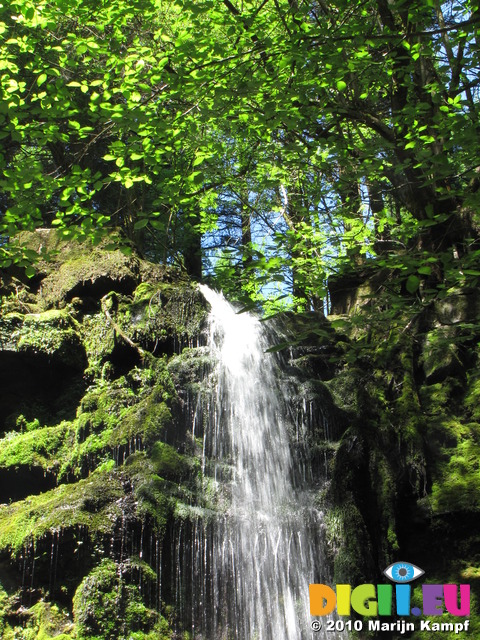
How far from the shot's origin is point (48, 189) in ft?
21.4

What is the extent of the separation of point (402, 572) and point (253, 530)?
1.61 metres

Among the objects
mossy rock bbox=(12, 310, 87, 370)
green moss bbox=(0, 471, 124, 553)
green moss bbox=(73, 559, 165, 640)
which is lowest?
green moss bbox=(73, 559, 165, 640)

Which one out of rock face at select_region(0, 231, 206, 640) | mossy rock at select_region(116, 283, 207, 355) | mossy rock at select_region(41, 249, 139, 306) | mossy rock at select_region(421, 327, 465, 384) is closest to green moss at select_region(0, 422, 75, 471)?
rock face at select_region(0, 231, 206, 640)

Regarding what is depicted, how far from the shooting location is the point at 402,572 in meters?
5.59

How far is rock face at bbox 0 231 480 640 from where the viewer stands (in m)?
5.55

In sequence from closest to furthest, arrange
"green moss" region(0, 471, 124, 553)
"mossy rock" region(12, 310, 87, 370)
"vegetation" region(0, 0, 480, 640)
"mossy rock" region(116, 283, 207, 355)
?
"vegetation" region(0, 0, 480, 640) → "green moss" region(0, 471, 124, 553) → "mossy rock" region(12, 310, 87, 370) → "mossy rock" region(116, 283, 207, 355)

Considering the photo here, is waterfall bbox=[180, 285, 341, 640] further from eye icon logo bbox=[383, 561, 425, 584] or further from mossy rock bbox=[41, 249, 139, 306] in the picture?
mossy rock bbox=[41, 249, 139, 306]

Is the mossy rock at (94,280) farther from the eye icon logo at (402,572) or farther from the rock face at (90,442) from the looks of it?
the eye icon logo at (402,572)

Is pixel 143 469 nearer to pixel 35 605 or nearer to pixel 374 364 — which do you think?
pixel 35 605

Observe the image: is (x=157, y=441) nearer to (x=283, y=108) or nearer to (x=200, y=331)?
(x=200, y=331)

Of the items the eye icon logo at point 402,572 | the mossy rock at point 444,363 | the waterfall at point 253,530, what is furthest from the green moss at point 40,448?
the mossy rock at point 444,363

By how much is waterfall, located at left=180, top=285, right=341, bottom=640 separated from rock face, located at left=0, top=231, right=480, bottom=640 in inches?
10.0

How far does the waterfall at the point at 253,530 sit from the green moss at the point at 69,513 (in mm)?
980

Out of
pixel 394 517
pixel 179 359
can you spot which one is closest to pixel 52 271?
pixel 179 359
